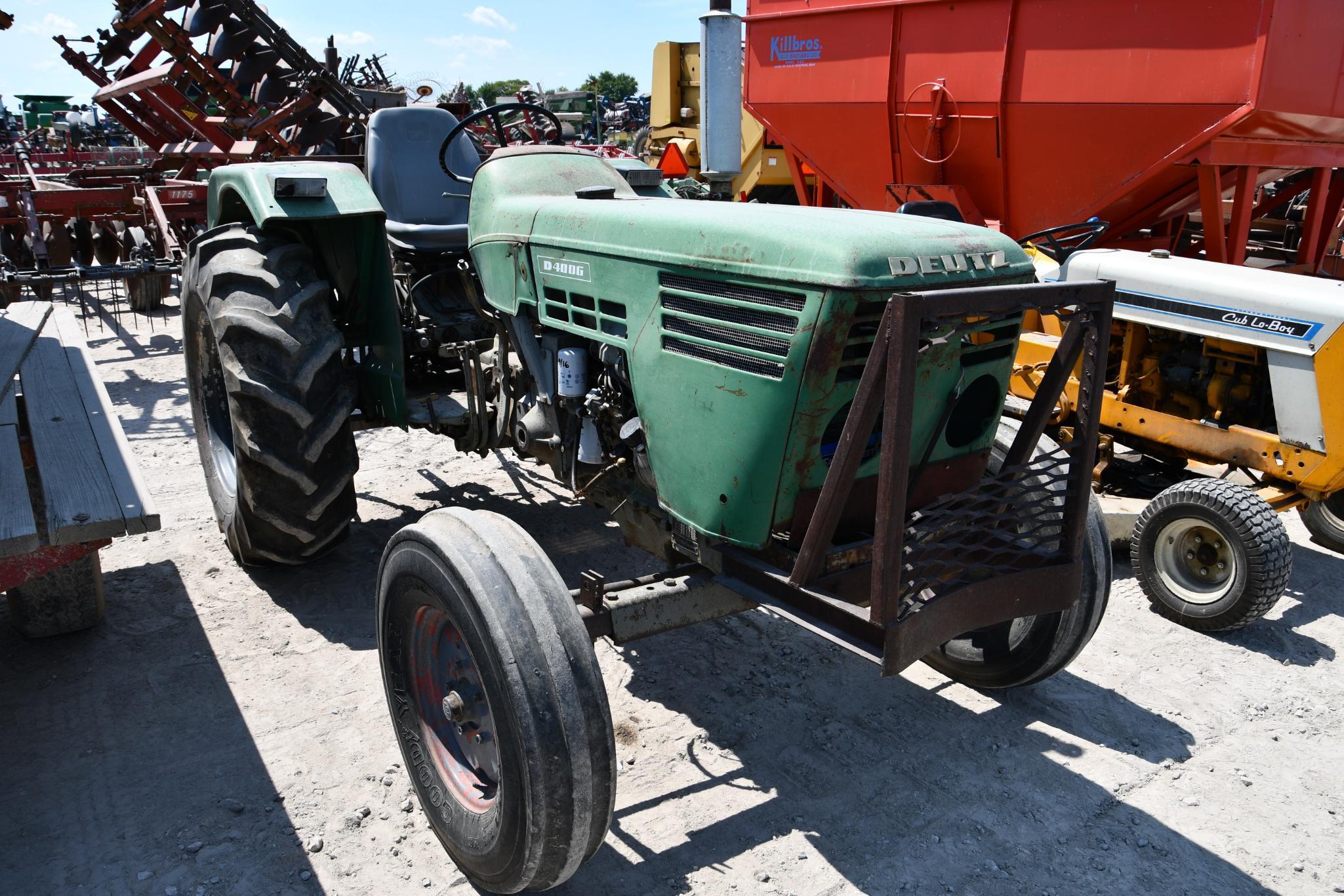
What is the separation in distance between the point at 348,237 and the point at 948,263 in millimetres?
→ 2806

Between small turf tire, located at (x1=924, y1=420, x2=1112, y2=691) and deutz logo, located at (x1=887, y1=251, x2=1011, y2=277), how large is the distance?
80 centimetres

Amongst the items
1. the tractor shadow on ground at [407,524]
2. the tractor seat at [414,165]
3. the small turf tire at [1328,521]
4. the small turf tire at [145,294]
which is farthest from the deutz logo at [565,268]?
the small turf tire at [145,294]

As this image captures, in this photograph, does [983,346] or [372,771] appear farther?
[372,771]

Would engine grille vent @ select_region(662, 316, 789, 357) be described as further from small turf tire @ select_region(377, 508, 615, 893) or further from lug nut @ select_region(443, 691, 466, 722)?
lug nut @ select_region(443, 691, 466, 722)

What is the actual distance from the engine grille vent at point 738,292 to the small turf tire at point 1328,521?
3.63 meters

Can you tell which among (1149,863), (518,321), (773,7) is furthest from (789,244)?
(773,7)

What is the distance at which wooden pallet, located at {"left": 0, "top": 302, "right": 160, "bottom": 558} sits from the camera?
8.16 ft

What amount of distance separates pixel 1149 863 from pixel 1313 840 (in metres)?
0.51

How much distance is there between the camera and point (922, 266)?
2.12 meters

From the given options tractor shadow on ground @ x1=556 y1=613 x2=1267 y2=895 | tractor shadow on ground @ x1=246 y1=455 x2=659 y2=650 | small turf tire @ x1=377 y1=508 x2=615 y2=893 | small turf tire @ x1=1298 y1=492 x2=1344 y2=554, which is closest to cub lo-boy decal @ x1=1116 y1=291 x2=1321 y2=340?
small turf tire @ x1=1298 y1=492 x2=1344 y2=554

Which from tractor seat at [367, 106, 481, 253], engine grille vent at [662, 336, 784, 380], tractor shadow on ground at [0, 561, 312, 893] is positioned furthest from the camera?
tractor seat at [367, 106, 481, 253]

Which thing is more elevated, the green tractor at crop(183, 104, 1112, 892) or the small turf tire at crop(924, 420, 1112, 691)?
the green tractor at crop(183, 104, 1112, 892)

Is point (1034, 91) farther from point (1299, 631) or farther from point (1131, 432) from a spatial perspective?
point (1299, 631)

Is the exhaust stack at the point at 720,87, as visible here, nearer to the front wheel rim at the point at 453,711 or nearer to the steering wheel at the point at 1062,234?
the steering wheel at the point at 1062,234
